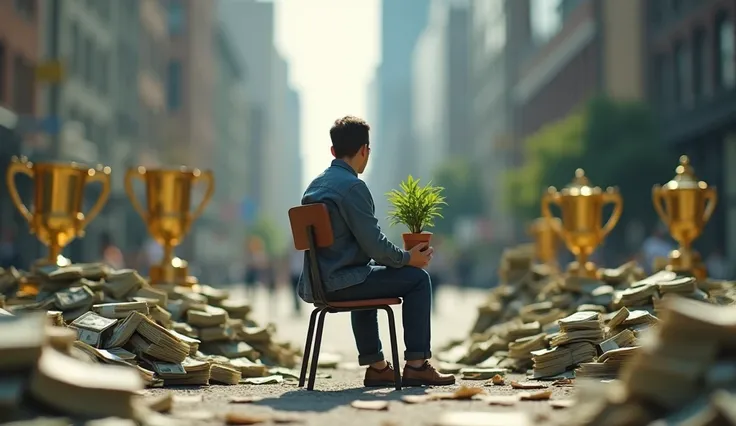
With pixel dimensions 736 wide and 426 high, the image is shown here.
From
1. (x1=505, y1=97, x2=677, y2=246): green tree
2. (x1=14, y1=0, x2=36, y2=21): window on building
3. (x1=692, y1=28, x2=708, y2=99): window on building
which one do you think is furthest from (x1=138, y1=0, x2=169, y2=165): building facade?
(x1=692, y1=28, x2=708, y2=99): window on building

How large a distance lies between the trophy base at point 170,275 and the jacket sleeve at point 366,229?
14.4 feet

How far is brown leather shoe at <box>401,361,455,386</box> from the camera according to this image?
27.0ft

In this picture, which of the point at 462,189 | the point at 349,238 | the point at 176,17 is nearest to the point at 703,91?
the point at 349,238

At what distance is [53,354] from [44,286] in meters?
4.83

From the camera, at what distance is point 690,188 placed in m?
12.8

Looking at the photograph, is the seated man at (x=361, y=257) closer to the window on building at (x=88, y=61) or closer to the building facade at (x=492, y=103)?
the window on building at (x=88, y=61)

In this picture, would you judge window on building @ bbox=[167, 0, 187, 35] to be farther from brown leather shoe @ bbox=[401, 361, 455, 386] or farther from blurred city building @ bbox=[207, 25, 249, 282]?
brown leather shoe @ bbox=[401, 361, 455, 386]

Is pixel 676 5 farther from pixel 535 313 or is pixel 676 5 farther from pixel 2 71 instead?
pixel 535 313

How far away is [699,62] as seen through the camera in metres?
42.9

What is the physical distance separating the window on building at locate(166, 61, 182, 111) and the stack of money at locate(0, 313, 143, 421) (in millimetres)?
80942

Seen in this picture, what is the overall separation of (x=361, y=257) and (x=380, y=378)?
3.17ft

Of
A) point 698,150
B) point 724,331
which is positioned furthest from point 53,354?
point 698,150

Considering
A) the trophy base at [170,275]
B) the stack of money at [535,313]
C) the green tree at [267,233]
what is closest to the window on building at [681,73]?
the stack of money at [535,313]

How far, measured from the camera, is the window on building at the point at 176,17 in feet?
278
